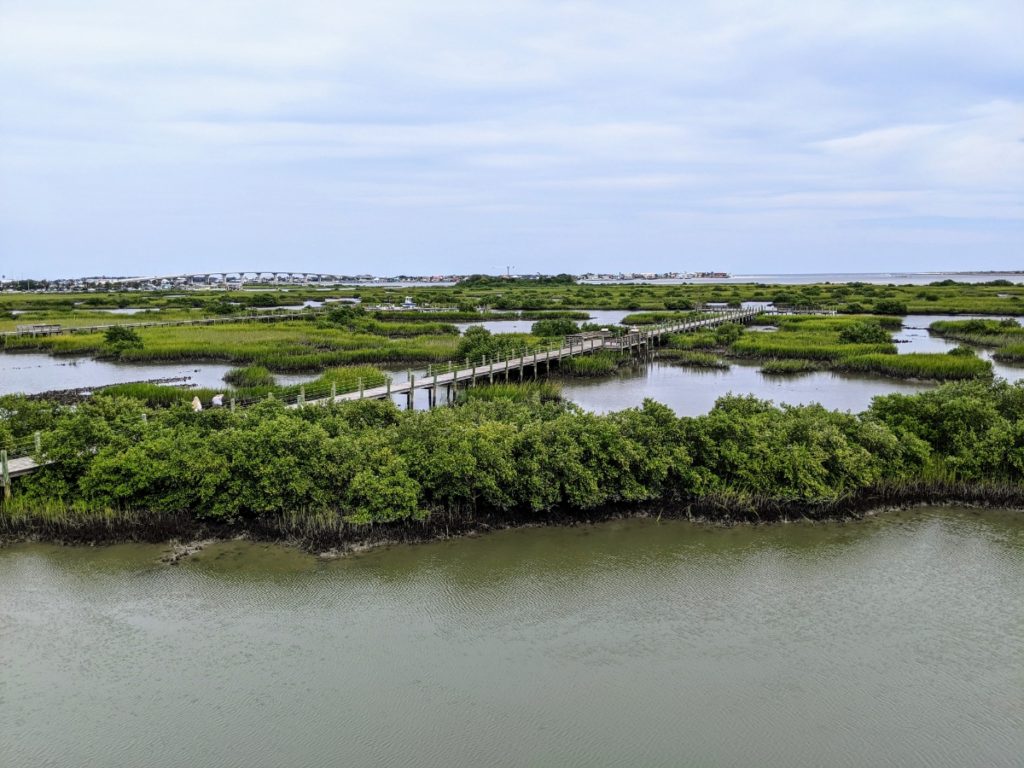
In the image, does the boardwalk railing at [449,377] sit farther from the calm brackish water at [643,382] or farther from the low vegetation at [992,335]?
the low vegetation at [992,335]

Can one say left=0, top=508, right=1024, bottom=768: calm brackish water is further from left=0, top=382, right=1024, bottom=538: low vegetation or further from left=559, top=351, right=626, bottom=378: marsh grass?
left=559, top=351, right=626, bottom=378: marsh grass

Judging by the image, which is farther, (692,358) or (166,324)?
(166,324)

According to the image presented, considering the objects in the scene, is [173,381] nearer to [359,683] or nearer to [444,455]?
[444,455]

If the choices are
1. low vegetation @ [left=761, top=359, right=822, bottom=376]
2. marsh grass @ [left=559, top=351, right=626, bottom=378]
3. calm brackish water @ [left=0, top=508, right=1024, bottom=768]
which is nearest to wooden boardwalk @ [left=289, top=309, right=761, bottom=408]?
marsh grass @ [left=559, top=351, right=626, bottom=378]

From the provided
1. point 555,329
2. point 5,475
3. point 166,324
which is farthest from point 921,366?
point 166,324

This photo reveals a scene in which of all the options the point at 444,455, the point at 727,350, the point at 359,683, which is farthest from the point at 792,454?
the point at 727,350

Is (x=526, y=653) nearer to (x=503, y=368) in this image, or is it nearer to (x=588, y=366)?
(x=503, y=368)

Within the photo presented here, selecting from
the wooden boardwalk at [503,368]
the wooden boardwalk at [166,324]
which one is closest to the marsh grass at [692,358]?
the wooden boardwalk at [503,368]
